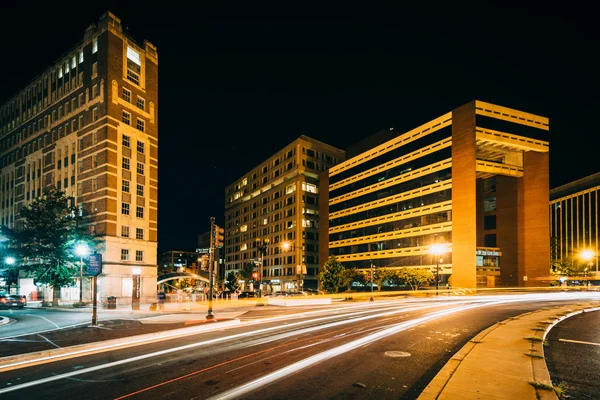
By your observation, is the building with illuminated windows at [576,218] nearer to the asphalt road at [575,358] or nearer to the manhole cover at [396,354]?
the asphalt road at [575,358]

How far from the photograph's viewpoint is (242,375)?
1011 centimetres

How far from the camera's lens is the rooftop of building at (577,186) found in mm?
111750

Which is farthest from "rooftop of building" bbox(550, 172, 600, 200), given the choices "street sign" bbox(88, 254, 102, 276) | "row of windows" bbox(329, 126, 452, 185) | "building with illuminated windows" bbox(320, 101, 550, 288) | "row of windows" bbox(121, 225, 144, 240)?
"street sign" bbox(88, 254, 102, 276)

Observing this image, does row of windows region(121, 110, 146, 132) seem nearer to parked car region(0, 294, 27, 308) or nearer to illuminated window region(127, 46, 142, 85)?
illuminated window region(127, 46, 142, 85)

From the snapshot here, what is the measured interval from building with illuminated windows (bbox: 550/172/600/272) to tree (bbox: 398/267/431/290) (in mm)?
56905

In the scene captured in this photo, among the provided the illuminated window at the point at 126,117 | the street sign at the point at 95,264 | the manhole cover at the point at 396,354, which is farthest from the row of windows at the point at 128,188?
the manhole cover at the point at 396,354

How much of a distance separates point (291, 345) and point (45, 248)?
44.8 metres

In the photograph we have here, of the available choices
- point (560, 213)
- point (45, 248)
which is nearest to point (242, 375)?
point (45, 248)

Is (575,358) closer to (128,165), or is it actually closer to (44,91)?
(128,165)

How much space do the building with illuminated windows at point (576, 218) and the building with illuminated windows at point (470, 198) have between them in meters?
43.4

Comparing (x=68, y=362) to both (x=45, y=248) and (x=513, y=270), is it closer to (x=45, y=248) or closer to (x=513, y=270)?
(x=45, y=248)

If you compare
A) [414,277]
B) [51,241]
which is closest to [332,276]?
[414,277]

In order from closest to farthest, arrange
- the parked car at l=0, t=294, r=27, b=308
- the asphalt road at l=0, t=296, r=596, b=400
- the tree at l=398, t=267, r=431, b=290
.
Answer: the asphalt road at l=0, t=296, r=596, b=400, the parked car at l=0, t=294, r=27, b=308, the tree at l=398, t=267, r=431, b=290

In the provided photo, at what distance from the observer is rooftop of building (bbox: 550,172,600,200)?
111750mm
